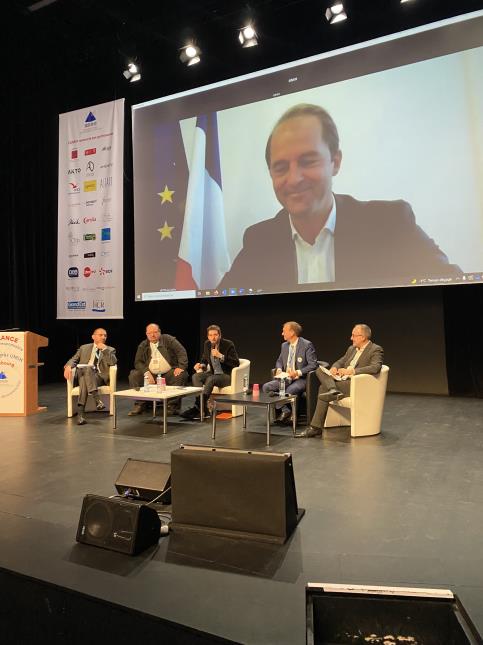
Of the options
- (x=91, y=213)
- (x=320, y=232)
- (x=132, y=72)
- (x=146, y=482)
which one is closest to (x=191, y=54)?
(x=132, y=72)

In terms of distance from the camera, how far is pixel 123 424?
523cm

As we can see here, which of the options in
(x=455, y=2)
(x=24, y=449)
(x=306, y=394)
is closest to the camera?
(x=24, y=449)

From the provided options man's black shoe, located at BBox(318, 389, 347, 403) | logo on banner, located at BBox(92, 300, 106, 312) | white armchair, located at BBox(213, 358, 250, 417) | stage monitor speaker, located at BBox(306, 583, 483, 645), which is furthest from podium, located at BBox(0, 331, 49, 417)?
stage monitor speaker, located at BBox(306, 583, 483, 645)

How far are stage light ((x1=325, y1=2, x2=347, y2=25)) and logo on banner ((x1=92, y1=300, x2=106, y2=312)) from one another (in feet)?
15.6

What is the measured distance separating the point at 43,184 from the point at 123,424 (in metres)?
5.10

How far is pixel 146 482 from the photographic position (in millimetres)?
2785

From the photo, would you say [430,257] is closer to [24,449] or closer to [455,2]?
[455,2]

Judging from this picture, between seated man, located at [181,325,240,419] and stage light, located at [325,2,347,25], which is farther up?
stage light, located at [325,2,347,25]

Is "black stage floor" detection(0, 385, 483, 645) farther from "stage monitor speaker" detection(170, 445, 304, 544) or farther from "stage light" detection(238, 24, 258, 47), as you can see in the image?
"stage light" detection(238, 24, 258, 47)

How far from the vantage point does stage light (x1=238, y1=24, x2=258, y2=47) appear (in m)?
6.23

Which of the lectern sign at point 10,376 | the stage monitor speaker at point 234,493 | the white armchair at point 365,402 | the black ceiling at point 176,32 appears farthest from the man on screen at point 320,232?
the stage monitor speaker at point 234,493

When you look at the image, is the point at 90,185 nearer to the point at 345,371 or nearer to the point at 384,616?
the point at 345,371

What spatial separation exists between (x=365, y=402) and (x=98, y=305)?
4.58m

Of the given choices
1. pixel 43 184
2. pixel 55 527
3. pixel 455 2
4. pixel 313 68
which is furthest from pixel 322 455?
pixel 43 184
